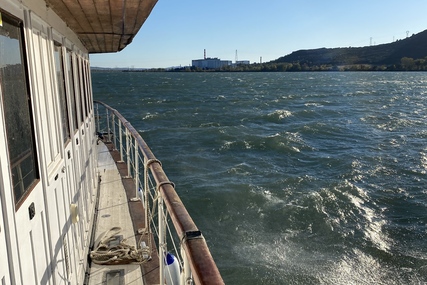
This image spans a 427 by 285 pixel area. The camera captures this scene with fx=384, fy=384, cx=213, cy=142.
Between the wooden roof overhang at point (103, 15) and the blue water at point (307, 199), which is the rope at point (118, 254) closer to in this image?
the wooden roof overhang at point (103, 15)

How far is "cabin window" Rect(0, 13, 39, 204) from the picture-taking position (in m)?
1.84

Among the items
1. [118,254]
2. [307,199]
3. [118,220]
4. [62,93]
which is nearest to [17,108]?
[62,93]

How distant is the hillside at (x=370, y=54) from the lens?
521 feet

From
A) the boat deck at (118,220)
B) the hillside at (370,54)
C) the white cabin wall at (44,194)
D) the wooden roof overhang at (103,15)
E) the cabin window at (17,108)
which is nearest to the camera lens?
the white cabin wall at (44,194)

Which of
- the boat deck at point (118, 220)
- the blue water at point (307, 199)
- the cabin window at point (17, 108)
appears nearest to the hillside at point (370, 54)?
the blue water at point (307, 199)

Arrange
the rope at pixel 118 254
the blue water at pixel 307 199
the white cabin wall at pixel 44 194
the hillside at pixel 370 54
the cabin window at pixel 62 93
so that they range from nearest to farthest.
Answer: the white cabin wall at pixel 44 194
the cabin window at pixel 62 93
the rope at pixel 118 254
the blue water at pixel 307 199
the hillside at pixel 370 54

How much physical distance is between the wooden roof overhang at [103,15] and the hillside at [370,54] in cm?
17159

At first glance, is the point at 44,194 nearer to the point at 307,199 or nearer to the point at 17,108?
the point at 17,108

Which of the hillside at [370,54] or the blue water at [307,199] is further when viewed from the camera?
the hillside at [370,54]

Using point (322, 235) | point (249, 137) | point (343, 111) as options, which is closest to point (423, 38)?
point (343, 111)

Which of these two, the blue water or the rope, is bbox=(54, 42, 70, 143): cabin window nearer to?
the rope

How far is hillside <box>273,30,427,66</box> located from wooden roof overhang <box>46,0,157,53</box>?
563 feet

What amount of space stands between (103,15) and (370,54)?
186359 millimetres

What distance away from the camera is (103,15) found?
3359 millimetres
